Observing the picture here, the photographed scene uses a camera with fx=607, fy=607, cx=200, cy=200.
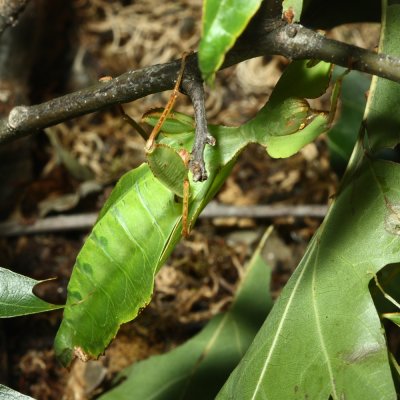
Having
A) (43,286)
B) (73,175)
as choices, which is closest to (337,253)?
(43,286)

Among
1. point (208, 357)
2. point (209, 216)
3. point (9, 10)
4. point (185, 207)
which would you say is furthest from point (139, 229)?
point (209, 216)

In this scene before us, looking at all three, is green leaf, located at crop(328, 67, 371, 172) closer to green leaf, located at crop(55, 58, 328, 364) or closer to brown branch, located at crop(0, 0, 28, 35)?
green leaf, located at crop(55, 58, 328, 364)

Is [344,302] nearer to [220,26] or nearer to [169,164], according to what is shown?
[169,164]

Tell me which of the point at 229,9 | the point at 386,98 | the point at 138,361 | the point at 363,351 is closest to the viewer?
the point at 229,9

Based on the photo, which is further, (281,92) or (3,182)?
(3,182)

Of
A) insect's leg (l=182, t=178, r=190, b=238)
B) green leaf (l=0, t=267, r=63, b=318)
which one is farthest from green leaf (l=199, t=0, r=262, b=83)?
green leaf (l=0, t=267, r=63, b=318)

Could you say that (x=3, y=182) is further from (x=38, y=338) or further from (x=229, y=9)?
(x=229, y=9)

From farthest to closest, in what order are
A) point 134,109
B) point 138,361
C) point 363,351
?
point 134,109, point 138,361, point 363,351
